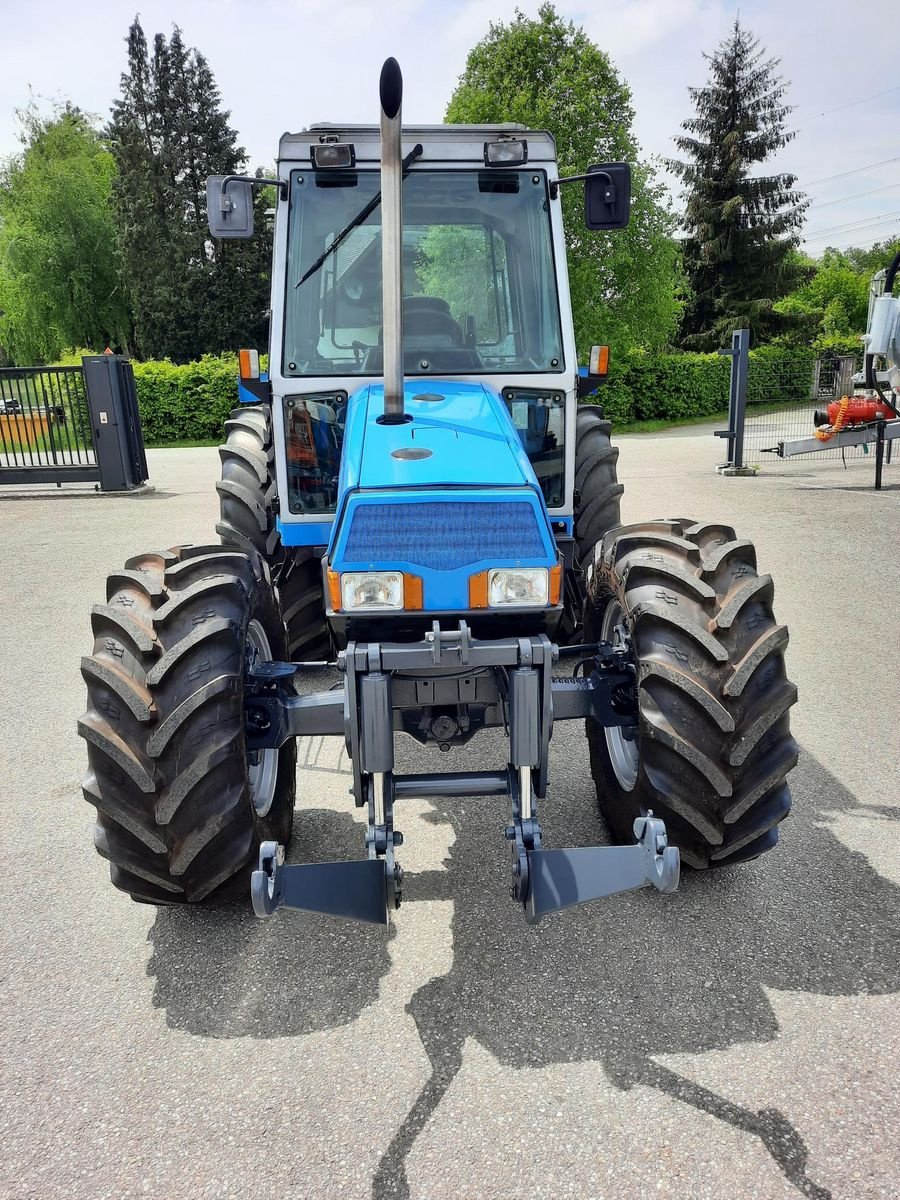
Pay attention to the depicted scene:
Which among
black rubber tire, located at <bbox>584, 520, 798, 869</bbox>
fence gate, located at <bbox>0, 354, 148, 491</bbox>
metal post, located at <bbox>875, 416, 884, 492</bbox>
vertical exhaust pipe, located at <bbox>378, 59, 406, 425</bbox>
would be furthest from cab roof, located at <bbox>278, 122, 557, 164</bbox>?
fence gate, located at <bbox>0, 354, 148, 491</bbox>

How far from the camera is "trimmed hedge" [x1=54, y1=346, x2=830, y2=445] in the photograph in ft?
73.4

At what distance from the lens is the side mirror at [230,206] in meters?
4.01

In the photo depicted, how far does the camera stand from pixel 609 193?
4039 mm

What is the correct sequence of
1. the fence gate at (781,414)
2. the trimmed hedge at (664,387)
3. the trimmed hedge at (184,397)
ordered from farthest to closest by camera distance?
1. the trimmed hedge at (664,387)
2. the trimmed hedge at (184,397)
3. the fence gate at (781,414)

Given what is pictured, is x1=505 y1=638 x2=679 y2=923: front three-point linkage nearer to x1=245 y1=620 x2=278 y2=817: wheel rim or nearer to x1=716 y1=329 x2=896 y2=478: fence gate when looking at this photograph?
x1=245 y1=620 x2=278 y2=817: wheel rim

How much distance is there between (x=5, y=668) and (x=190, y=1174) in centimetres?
483

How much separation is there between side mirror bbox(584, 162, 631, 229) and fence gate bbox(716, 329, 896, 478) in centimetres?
983

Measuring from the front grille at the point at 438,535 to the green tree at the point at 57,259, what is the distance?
38.2m

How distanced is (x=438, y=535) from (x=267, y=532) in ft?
8.93

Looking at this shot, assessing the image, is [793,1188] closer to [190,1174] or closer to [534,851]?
[534,851]

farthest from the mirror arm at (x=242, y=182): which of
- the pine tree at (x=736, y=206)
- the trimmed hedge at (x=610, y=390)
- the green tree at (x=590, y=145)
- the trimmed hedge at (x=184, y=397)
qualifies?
the pine tree at (x=736, y=206)

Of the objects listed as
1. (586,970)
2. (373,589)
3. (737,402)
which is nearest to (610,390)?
(737,402)

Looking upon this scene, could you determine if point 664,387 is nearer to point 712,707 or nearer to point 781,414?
point 781,414

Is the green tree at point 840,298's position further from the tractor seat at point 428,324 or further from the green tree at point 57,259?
the tractor seat at point 428,324
